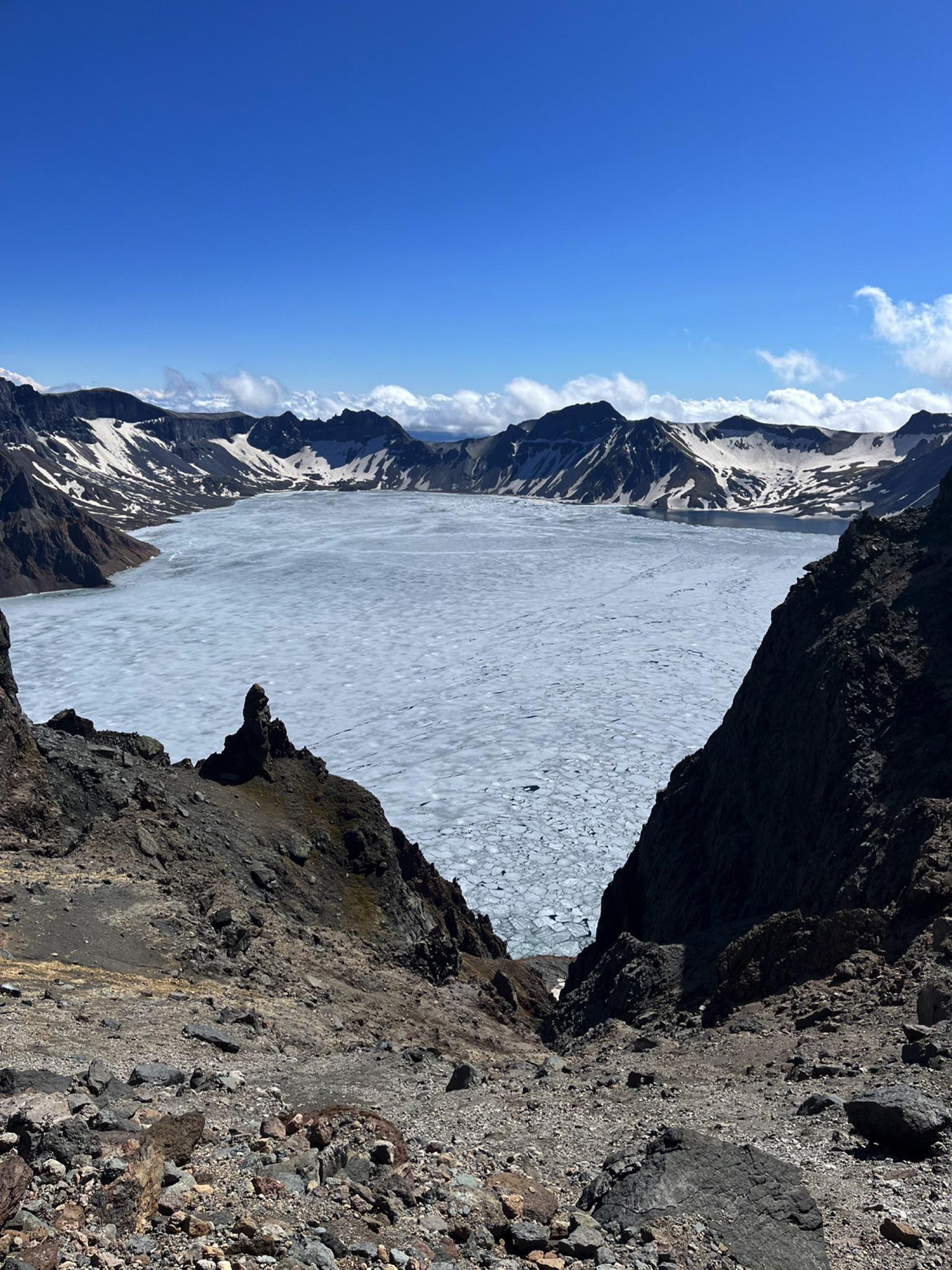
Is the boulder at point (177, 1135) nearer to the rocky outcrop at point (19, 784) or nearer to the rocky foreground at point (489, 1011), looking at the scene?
the rocky foreground at point (489, 1011)

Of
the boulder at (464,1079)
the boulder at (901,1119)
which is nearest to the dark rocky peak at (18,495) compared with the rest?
the boulder at (464,1079)

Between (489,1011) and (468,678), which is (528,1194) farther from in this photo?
(468,678)

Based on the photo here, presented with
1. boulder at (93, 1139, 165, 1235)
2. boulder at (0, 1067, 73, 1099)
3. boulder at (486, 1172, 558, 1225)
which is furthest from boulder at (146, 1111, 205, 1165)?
boulder at (486, 1172, 558, 1225)

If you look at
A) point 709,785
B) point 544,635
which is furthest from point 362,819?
point 544,635

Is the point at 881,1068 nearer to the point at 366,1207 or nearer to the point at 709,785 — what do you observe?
the point at 366,1207

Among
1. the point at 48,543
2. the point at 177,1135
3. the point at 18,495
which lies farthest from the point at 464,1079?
the point at 18,495

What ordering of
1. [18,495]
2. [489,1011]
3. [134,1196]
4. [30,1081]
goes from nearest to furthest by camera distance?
[134,1196], [30,1081], [489,1011], [18,495]
